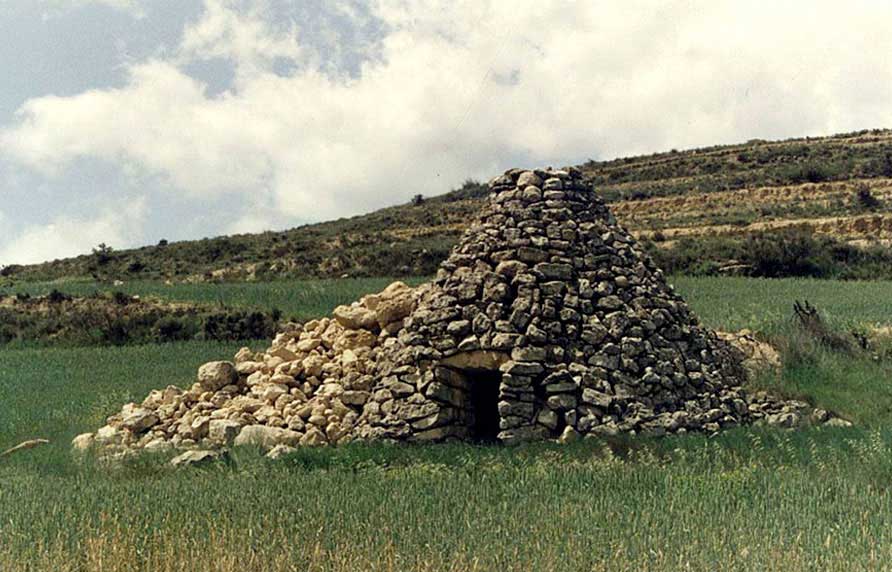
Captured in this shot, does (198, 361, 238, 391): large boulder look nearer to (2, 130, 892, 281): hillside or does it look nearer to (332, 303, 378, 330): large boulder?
(332, 303, 378, 330): large boulder

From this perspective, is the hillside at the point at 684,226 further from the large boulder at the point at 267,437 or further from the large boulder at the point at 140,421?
the large boulder at the point at 267,437

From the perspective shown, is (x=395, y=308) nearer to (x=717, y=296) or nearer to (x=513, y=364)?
(x=513, y=364)

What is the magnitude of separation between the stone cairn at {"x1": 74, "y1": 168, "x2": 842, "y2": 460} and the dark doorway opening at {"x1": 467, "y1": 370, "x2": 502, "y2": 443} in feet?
0.10

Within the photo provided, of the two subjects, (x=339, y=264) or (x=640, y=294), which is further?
(x=339, y=264)

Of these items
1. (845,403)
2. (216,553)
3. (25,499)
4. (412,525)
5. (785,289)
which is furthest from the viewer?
(785,289)

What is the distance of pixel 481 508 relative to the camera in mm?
6887

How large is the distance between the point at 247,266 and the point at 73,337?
56.0ft

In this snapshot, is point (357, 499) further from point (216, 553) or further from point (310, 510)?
point (216, 553)

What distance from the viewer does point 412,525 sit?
20.7 feet

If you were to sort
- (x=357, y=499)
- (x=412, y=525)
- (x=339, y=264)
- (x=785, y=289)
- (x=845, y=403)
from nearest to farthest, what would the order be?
(x=412, y=525) → (x=357, y=499) → (x=845, y=403) → (x=785, y=289) → (x=339, y=264)

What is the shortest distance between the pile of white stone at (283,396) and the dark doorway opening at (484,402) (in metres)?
1.47

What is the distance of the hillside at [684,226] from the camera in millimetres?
36969

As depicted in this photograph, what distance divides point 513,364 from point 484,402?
7.00ft

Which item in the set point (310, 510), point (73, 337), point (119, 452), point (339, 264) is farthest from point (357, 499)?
point (339, 264)
